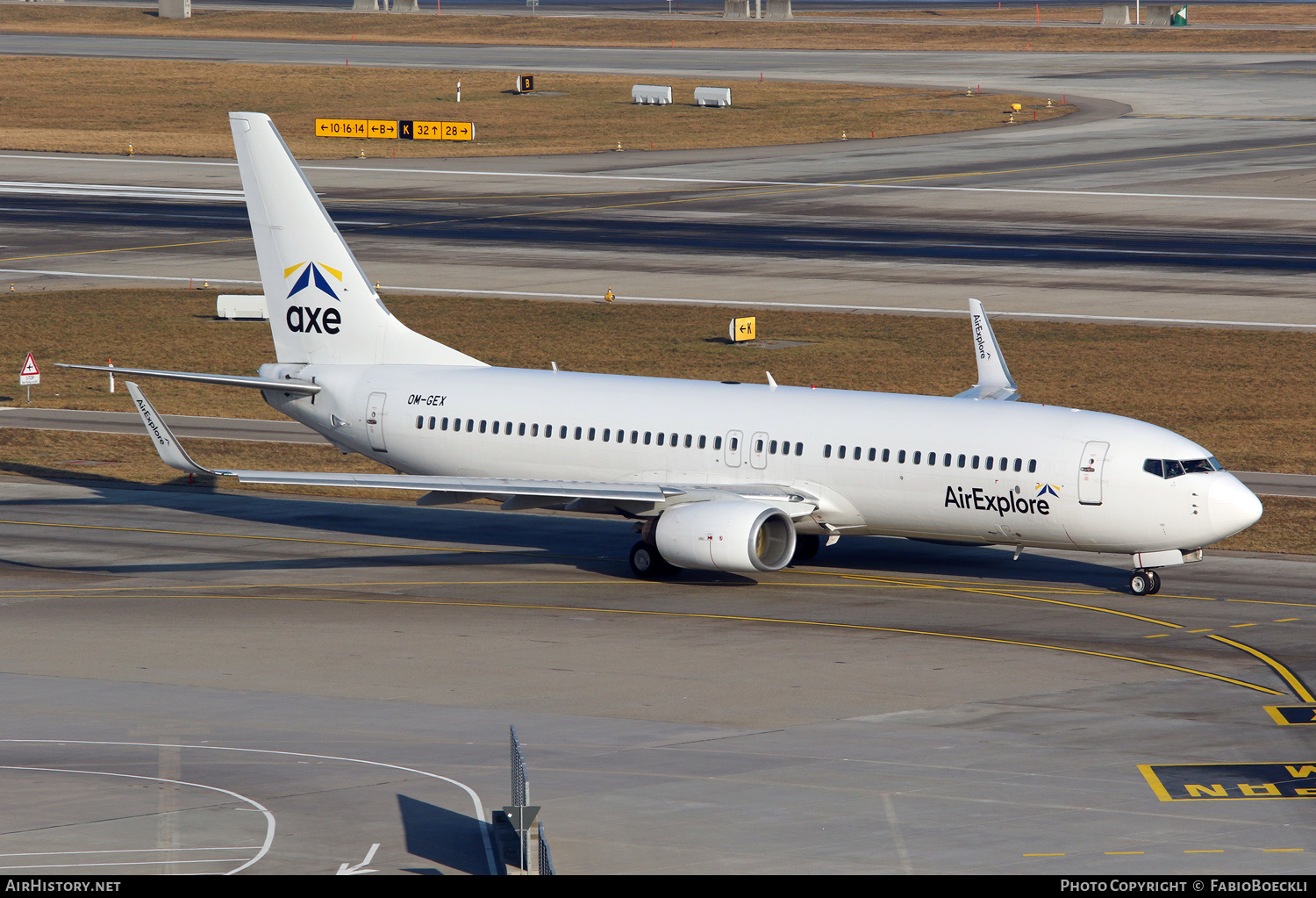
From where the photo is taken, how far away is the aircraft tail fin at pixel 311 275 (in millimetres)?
51281

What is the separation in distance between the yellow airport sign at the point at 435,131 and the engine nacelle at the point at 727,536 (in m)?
99.0

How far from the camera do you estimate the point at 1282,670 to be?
3688cm

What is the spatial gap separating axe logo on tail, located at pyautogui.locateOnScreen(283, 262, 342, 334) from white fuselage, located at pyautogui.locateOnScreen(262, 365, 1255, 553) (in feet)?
4.17

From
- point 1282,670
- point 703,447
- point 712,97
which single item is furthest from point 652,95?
point 1282,670

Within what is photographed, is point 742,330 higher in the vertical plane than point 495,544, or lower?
higher

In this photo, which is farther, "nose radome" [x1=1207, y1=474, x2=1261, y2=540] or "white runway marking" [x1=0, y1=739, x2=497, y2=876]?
"nose radome" [x1=1207, y1=474, x2=1261, y2=540]

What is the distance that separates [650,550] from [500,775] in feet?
53.6

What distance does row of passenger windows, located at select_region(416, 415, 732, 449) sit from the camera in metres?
46.7

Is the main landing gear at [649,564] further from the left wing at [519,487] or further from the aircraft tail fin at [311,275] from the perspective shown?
the aircraft tail fin at [311,275]

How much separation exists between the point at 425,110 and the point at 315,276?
101015mm

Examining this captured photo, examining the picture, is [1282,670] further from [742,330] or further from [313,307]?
[742,330]

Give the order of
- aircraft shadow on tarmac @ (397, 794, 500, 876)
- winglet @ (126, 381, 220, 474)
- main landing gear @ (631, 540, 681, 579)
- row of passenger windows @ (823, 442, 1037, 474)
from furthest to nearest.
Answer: main landing gear @ (631, 540, 681, 579) → winglet @ (126, 381, 220, 474) → row of passenger windows @ (823, 442, 1037, 474) → aircraft shadow on tarmac @ (397, 794, 500, 876)

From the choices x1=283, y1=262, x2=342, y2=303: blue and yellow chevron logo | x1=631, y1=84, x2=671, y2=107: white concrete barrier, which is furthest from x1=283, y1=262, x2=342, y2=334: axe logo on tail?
x1=631, y1=84, x2=671, y2=107: white concrete barrier

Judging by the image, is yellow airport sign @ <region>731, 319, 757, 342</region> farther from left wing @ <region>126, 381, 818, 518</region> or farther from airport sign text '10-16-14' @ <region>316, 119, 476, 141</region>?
airport sign text '10-16-14' @ <region>316, 119, 476, 141</region>
